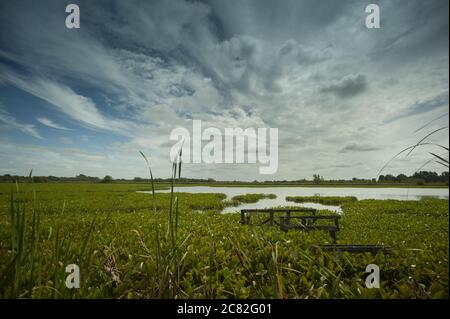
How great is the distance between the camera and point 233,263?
327cm

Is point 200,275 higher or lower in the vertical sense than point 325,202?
higher

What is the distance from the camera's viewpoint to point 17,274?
1.31 meters
